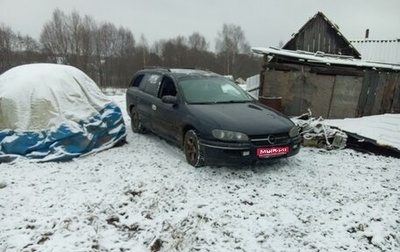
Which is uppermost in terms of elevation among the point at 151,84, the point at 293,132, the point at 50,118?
the point at 151,84

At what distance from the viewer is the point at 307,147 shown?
6730 mm

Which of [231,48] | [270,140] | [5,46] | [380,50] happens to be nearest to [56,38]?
[5,46]

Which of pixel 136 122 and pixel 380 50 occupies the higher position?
pixel 380 50

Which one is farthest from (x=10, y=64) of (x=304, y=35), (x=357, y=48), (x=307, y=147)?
(x=307, y=147)

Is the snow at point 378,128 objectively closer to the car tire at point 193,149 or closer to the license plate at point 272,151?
the license plate at point 272,151

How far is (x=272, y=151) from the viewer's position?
15.9ft

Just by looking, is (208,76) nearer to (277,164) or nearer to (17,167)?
(277,164)

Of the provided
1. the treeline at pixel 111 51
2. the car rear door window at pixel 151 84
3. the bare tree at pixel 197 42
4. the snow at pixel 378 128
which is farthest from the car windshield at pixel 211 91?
the bare tree at pixel 197 42

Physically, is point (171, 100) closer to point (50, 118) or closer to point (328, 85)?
point (50, 118)

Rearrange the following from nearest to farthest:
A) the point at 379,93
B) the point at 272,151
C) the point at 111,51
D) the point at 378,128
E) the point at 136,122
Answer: the point at 272,151 → the point at 378,128 → the point at 136,122 → the point at 379,93 → the point at 111,51

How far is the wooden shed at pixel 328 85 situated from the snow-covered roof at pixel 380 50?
23.6 feet

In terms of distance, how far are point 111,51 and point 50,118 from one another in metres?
49.0

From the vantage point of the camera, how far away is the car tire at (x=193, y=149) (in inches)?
200

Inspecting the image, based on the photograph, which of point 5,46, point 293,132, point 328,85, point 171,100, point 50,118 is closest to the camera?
point 293,132
